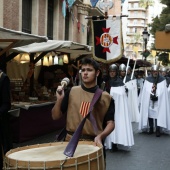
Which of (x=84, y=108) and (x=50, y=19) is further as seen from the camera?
(x=50, y=19)

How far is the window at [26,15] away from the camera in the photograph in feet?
62.0

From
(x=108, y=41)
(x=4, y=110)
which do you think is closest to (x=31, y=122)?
(x=108, y=41)

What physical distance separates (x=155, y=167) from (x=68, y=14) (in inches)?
752

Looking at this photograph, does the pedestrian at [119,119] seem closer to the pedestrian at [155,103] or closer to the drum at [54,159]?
the pedestrian at [155,103]

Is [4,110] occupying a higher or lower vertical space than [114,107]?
lower

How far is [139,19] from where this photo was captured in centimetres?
13450

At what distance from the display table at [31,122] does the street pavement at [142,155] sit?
0.16 meters

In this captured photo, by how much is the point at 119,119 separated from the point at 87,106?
17.0 ft

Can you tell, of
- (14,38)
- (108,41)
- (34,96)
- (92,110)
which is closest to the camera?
(92,110)

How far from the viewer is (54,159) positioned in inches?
125

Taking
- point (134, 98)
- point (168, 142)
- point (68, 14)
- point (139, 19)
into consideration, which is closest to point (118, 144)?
point (168, 142)

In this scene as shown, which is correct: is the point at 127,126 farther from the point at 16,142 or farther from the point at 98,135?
the point at 98,135

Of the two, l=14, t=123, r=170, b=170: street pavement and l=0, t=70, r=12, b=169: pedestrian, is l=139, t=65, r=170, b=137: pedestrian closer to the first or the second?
l=14, t=123, r=170, b=170: street pavement

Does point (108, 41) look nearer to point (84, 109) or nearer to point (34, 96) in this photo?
point (34, 96)
